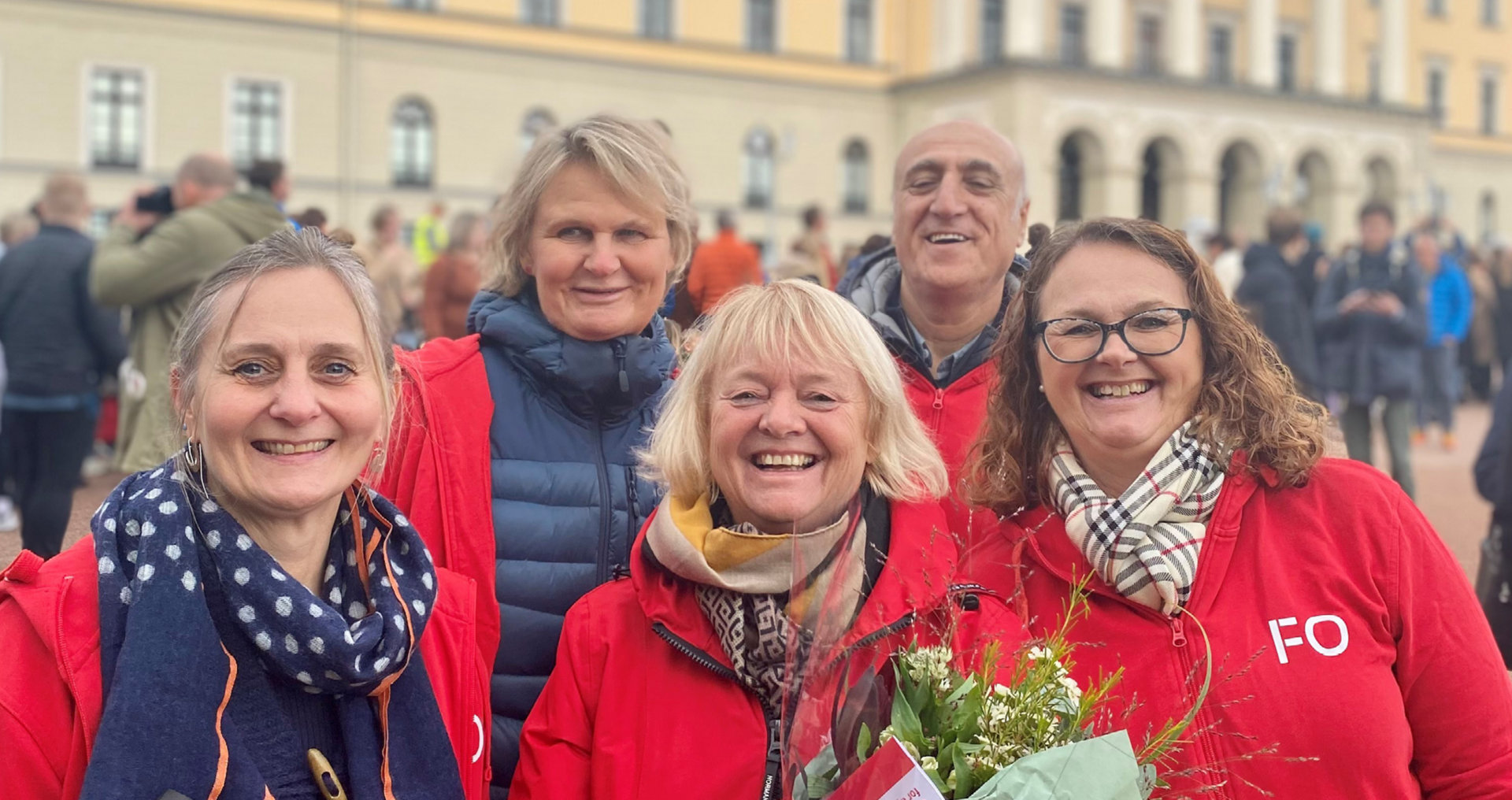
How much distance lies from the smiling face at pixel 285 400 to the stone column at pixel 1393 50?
51.3m

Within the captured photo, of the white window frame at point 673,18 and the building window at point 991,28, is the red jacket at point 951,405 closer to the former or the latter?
the white window frame at point 673,18

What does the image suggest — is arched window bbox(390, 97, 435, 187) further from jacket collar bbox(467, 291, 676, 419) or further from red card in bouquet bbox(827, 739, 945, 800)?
red card in bouquet bbox(827, 739, 945, 800)

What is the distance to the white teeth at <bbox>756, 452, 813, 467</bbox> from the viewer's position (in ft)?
8.11

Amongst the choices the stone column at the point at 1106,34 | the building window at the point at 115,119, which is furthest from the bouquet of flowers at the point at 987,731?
the stone column at the point at 1106,34

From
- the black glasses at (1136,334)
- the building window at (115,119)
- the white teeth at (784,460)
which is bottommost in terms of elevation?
the white teeth at (784,460)

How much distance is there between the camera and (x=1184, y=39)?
43.5 m

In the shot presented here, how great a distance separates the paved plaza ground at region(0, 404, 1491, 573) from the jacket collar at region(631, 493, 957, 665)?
104cm

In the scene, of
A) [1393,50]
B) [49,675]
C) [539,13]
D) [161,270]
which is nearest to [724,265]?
[161,270]

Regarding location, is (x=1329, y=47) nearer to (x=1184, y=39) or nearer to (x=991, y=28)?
(x=1184, y=39)

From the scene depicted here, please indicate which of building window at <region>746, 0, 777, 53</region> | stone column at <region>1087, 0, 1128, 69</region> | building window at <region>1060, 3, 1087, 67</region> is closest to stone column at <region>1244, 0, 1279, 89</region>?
building window at <region>1060, 3, 1087, 67</region>

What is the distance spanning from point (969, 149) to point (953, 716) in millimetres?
2314

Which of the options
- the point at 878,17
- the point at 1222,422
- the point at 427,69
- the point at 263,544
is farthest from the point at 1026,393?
the point at 878,17

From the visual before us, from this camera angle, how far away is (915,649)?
6.51 ft

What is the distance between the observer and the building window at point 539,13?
3844cm
